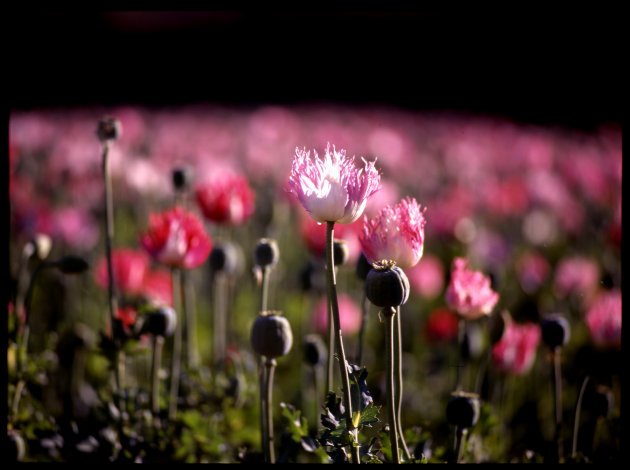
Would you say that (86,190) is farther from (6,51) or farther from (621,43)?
(621,43)

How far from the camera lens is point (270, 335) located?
37.2 inches

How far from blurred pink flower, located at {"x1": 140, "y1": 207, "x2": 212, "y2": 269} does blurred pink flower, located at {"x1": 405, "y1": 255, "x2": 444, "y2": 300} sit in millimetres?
1084

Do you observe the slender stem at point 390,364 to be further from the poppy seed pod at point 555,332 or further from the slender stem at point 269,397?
the poppy seed pod at point 555,332

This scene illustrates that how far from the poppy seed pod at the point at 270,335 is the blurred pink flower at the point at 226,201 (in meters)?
0.50

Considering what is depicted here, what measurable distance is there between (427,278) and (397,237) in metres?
1.35

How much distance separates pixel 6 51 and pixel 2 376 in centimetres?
51

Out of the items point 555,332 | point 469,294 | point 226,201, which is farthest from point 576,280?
point 226,201

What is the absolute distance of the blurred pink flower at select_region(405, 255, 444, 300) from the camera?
216cm

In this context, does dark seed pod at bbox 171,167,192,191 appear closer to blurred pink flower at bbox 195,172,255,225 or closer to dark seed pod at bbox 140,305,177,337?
blurred pink flower at bbox 195,172,255,225

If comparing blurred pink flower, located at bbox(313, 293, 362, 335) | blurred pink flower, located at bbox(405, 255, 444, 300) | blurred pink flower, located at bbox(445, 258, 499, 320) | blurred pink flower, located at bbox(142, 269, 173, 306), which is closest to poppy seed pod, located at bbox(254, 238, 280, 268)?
blurred pink flower, located at bbox(445, 258, 499, 320)

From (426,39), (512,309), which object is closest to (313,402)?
(512,309)

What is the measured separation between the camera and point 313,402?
168 centimetres

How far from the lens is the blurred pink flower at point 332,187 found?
2.57 feet

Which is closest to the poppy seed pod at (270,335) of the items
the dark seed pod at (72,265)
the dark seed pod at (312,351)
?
the dark seed pod at (312,351)
